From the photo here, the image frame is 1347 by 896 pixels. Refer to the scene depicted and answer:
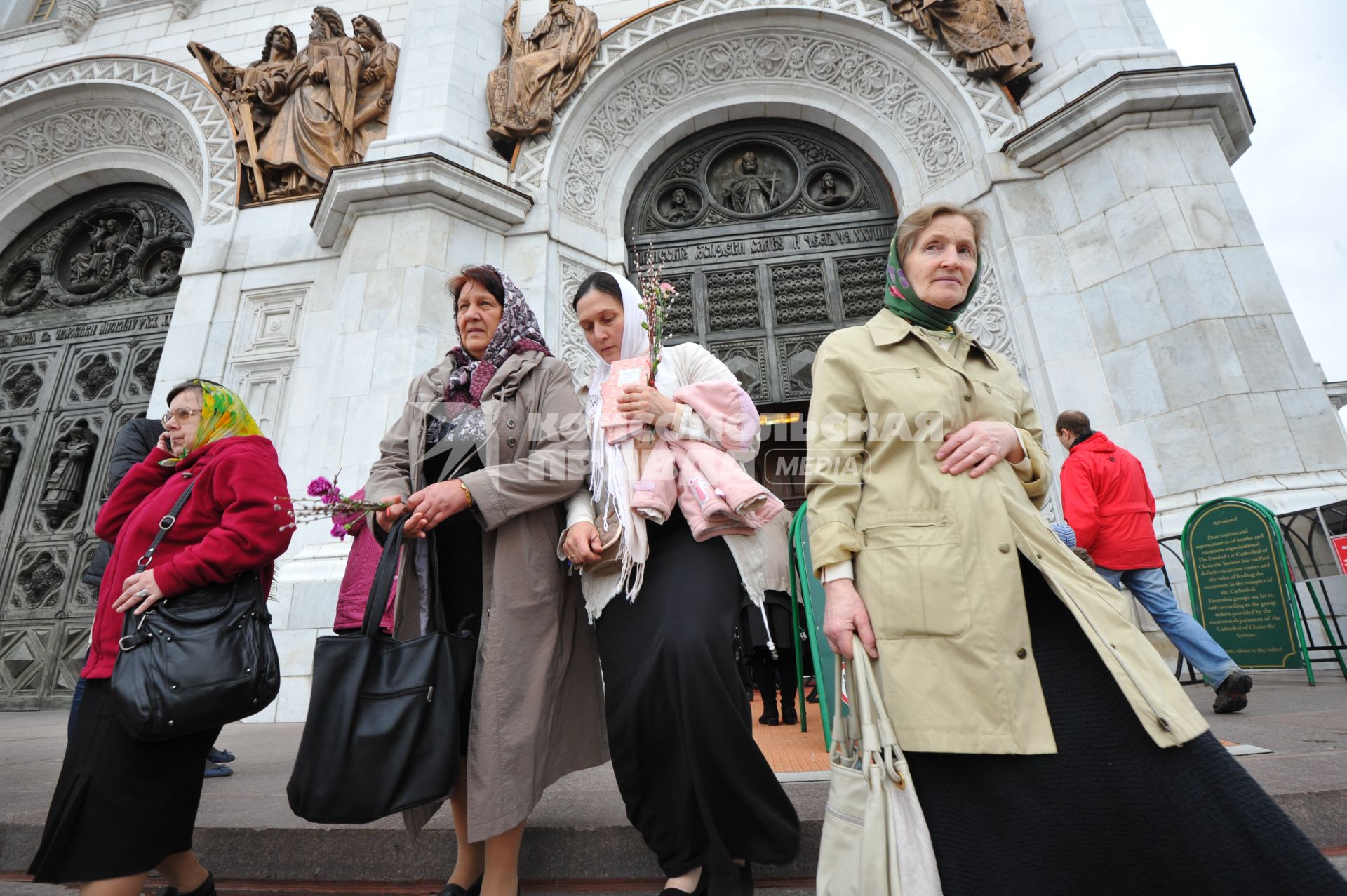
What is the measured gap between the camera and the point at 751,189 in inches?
308

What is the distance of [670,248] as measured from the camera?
24.7 feet

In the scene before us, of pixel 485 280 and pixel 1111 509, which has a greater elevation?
pixel 485 280

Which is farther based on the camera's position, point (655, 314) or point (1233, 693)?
point (1233, 693)

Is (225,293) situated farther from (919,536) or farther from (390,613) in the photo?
(919,536)

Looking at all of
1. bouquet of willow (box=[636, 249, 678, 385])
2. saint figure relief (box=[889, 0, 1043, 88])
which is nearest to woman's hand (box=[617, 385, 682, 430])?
bouquet of willow (box=[636, 249, 678, 385])

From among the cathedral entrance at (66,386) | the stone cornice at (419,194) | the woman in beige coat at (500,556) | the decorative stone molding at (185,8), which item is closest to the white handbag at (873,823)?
the woman in beige coat at (500,556)

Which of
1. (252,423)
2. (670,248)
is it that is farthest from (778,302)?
(252,423)

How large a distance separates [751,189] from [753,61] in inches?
58.0

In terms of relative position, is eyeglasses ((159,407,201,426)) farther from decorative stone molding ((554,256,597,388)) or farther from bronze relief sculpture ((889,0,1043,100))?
bronze relief sculpture ((889,0,1043,100))

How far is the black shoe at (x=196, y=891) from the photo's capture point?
1876 mm

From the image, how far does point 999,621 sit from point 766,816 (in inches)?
31.6

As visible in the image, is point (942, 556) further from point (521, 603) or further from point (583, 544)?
point (521, 603)

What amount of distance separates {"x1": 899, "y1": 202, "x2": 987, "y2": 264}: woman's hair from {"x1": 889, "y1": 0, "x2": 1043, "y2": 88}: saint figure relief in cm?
644

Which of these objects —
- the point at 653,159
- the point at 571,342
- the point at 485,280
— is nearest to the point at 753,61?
the point at 653,159
